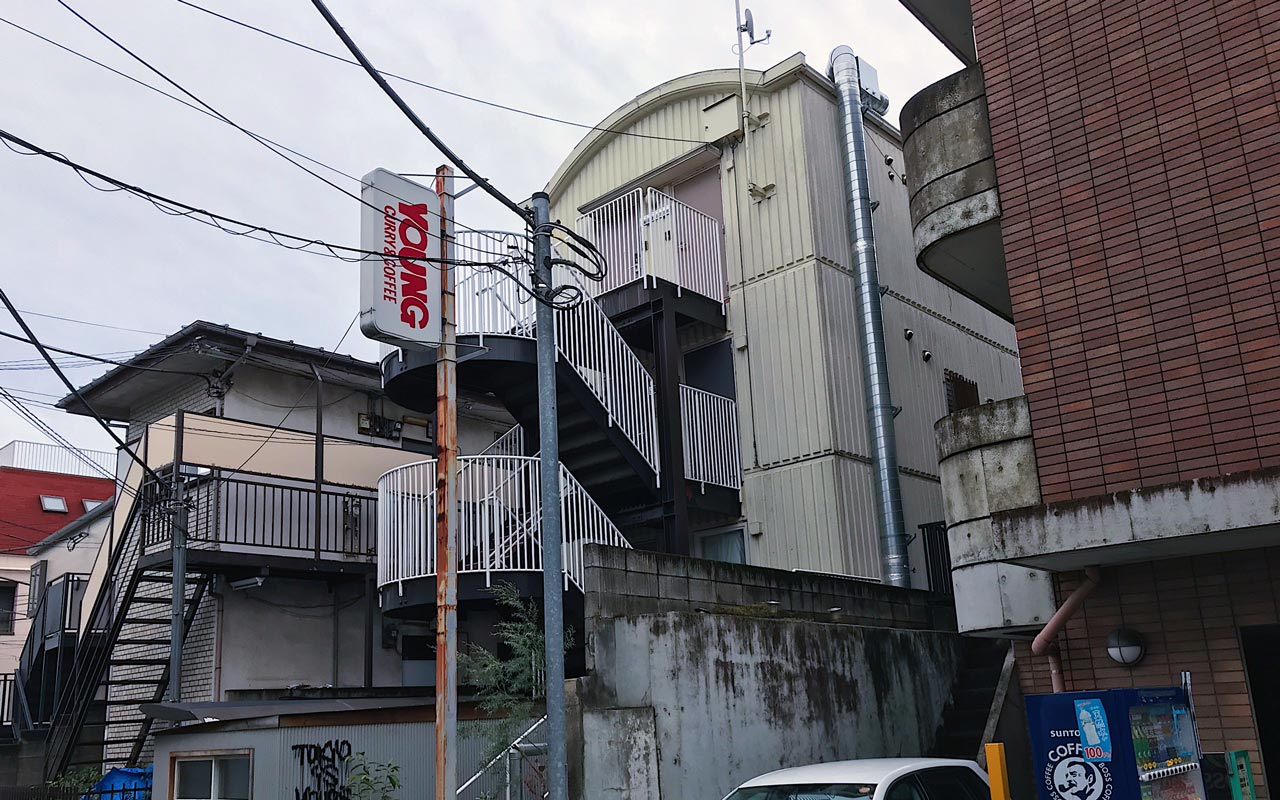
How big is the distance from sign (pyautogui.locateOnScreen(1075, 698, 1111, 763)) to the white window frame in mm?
7408

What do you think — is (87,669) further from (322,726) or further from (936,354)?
(936,354)

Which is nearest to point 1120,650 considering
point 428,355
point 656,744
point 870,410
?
point 656,744

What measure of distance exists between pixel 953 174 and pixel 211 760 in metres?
9.44

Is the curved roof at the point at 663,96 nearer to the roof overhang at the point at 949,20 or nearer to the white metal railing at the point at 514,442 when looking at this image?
the roof overhang at the point at 949,20

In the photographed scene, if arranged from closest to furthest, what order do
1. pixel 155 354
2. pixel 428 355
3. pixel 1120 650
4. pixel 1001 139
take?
pixel 1120 650 → pixel 1001 139 → pixel 428 355 → pixel 155 354

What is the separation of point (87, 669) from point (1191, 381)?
15079mm

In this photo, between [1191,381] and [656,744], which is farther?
[656,744]

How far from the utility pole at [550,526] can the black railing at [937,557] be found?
8283 mm

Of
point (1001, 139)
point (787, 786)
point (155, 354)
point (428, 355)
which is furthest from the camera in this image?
point (155, 354)

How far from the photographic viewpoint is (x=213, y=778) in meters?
10.9

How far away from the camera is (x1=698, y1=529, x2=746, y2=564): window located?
1636 centimetres

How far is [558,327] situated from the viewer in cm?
1431

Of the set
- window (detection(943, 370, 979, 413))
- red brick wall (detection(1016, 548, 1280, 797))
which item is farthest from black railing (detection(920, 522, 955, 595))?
red brick wall (detection(1016, 548, 1280, 797))

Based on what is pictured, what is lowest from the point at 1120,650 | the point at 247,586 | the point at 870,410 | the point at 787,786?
the point at 787,786
